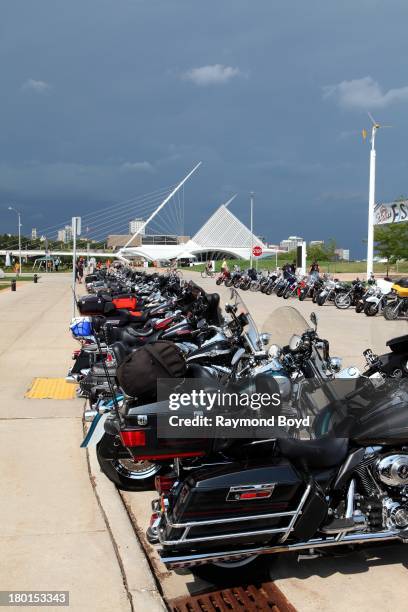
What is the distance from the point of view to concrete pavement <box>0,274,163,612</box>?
3.04 metres

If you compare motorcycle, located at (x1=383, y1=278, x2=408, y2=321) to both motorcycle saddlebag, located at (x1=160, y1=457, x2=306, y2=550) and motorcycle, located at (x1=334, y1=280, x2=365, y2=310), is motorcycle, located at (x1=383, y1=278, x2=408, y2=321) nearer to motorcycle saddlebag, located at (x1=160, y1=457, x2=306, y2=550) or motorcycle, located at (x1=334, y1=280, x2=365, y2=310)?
motorcycle, located at (x1=334, y1=280, x2=365, y2=310)

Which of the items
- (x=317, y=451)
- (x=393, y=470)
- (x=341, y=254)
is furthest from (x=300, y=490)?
(x=341, y=254)

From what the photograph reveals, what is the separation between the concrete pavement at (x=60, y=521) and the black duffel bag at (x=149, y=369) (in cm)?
105

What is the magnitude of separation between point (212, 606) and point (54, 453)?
2432 millimetres

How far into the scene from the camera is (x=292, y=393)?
325cm

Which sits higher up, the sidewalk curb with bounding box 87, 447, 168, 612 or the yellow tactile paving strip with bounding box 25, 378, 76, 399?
the yellow tactile paving strip with bounding box 25, 378, 76, 399

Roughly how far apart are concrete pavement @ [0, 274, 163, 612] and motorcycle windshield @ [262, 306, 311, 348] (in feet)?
5.34

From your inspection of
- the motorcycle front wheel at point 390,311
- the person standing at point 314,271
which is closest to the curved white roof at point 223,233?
the person standing at point 314,271

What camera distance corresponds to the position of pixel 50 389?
7.18m

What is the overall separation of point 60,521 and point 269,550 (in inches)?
62.1

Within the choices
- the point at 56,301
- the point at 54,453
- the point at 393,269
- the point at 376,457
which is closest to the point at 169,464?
the point at 376,457

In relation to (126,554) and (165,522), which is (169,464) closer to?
(165,522)

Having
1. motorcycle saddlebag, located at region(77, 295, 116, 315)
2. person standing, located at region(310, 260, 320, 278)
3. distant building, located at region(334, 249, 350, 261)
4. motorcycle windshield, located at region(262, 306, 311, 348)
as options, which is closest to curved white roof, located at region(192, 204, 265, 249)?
distant building, located at region(334, 249, 350, 261)

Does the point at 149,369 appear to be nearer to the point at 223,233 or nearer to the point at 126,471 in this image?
the point at 126,471
